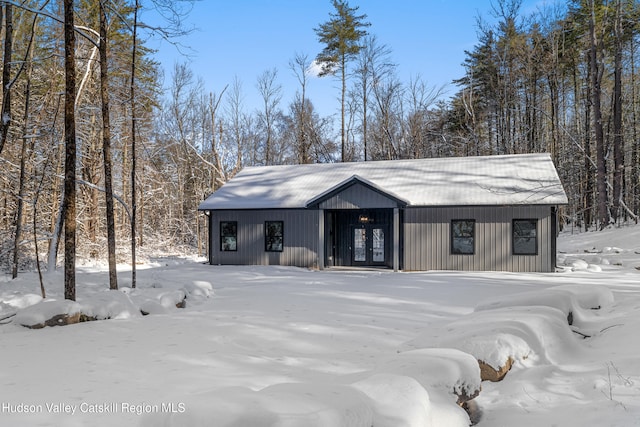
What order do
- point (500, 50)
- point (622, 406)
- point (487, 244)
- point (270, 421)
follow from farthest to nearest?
point (500, 50) < point (487, 244) < point (622, 406) < point (270, 421)

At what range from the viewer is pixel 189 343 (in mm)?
6379

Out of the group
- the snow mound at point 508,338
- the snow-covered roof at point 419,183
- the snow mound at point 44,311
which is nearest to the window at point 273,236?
the snow-covered roof at point 419,183

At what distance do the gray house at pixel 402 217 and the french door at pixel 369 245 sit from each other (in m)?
0.04

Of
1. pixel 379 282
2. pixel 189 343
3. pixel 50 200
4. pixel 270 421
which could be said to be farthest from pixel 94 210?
pixel 270 421

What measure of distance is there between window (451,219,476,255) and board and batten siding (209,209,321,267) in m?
5.33

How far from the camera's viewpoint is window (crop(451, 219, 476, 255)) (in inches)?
622

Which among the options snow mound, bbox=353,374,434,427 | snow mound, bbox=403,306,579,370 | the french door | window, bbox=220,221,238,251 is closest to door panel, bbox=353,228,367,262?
the french door

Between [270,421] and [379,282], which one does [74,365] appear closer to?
[270,421]

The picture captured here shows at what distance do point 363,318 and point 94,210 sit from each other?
52.6ft

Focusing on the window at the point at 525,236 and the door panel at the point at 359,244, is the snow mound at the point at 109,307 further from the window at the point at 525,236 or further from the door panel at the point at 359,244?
the window at the point at 525,236

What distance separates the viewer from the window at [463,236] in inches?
622

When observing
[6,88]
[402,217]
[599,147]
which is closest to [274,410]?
[6,88]

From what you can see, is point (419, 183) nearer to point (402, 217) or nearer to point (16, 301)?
point (402, 217)

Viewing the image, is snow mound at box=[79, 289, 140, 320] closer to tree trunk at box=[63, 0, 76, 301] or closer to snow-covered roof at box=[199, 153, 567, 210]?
tree trunk at box=[63, 0, 76, 301]
